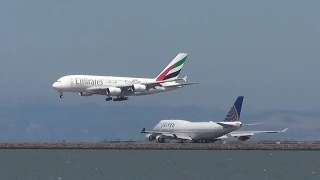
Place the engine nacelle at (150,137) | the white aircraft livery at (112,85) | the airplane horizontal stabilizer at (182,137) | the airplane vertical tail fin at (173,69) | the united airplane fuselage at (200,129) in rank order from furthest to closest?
1. the engine nacelle at (150,137)
2. the united airplane fuselage at (200,129)
3. the airplane horizontal stabilizer at (182,137)
4. the airplane vertical tail fin at (173,69)
5. the white aircraft livery at (112,85)

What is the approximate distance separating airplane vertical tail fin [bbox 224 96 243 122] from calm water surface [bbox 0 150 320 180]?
18.6m

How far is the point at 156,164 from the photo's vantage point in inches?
5472

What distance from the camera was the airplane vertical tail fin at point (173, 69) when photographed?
18093 centimetres

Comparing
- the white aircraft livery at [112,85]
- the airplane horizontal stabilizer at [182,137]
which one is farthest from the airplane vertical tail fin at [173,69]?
the airplane horizontal stabilizer at [182,137]

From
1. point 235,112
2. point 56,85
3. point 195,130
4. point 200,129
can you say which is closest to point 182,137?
point 195,130

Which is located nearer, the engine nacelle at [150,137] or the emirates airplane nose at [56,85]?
the emirates airplane nose at [56,85]

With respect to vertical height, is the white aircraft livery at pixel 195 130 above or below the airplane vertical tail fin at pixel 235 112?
below

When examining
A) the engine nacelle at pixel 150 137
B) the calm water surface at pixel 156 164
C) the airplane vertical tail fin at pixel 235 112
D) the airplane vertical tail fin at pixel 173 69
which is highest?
the airplane vertical tail fin at pixel 173 69

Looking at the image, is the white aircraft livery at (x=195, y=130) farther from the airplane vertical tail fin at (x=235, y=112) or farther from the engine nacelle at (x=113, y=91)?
the engine nacelle at (x=113, y=91)

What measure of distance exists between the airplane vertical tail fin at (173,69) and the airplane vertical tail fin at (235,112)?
13342mm

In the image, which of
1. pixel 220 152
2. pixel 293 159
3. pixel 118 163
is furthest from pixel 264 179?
pixel 220 152

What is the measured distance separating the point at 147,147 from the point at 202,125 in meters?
18.6

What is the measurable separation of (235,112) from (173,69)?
18152mm

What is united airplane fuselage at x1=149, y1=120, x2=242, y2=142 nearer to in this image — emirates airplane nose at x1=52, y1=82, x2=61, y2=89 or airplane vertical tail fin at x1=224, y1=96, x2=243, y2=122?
airplane vertical tail fin at x1=224, y1=96, x2=243, y2=122
